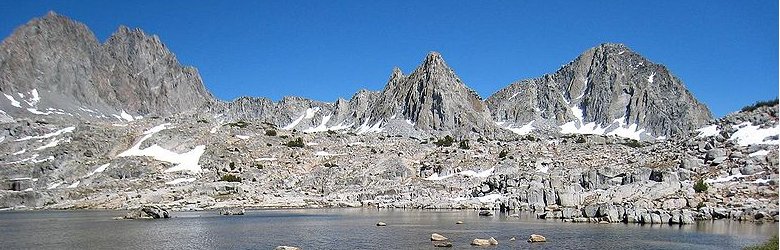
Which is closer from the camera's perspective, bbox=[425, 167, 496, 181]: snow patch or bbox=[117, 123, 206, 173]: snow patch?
bbox=[425, 167, 496, 181]: snow patch

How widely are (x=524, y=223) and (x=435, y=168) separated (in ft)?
246

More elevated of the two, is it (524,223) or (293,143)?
(293,143)

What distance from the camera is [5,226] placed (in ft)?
261

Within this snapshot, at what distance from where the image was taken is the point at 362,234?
64125 millimetres

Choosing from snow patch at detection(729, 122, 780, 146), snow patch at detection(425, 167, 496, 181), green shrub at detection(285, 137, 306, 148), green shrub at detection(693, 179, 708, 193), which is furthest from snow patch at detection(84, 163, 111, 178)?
snow patch at detection(729, 122, 780, 146)

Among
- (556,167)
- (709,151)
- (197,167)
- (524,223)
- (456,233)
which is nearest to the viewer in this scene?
(456,233)

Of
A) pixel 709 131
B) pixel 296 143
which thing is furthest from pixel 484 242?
pixel 296 143

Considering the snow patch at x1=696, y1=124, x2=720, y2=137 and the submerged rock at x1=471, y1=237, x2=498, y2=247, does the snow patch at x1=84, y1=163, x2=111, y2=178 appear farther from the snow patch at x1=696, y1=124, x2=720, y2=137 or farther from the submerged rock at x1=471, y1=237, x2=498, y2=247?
the snow patch at x1=696, y1=124, x2=720, y2=137

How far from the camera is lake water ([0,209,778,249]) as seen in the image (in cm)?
5422

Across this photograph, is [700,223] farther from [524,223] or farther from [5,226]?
[5,226]

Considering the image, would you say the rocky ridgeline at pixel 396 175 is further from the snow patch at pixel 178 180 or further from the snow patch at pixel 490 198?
the snow patch at pixel 178 180

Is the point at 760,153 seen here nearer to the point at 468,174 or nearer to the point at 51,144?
the point at 468,174

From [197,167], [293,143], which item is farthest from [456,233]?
[293,143]

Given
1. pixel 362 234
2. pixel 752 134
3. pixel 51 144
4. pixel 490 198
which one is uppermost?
pixel 752 134
